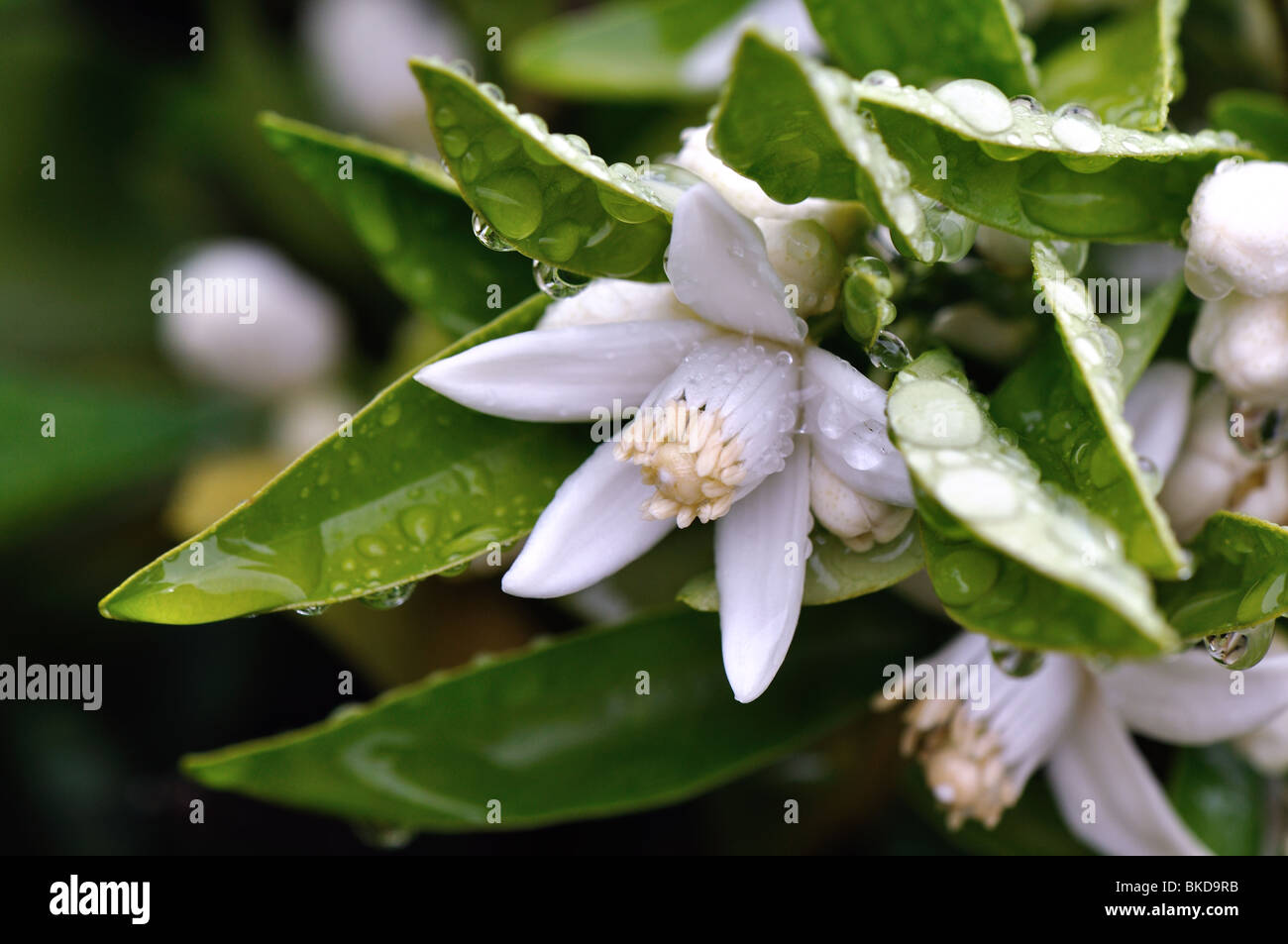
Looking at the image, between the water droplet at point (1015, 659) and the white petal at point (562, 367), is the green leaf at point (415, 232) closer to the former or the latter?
the white petal at point (562, 367)

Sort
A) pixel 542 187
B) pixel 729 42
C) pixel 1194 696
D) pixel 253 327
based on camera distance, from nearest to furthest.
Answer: pixel 542 187
pixel 1194 696
pixel 729 42
pixel 253 327

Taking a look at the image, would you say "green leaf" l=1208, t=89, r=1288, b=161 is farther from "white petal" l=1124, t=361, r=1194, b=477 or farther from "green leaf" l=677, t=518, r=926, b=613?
"green leaf" l=677, t=518, r=926, b=613

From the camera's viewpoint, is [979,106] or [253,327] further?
[253,327]

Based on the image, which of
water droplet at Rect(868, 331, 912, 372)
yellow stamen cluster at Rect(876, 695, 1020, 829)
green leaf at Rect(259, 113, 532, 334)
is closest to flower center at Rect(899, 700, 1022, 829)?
yellow stamen cluster at Rect(876, 695, 1020, 829)

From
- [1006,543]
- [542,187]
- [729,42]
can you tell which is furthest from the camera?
[729,42]

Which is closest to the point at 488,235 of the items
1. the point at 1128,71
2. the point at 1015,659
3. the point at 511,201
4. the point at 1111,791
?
the point at 511,201

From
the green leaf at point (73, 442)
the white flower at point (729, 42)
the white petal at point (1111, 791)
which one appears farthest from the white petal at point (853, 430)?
the green leaf at point (73, 442)

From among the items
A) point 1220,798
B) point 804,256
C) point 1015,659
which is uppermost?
point 804,256

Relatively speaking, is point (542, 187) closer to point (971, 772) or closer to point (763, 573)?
point (763, 573)
